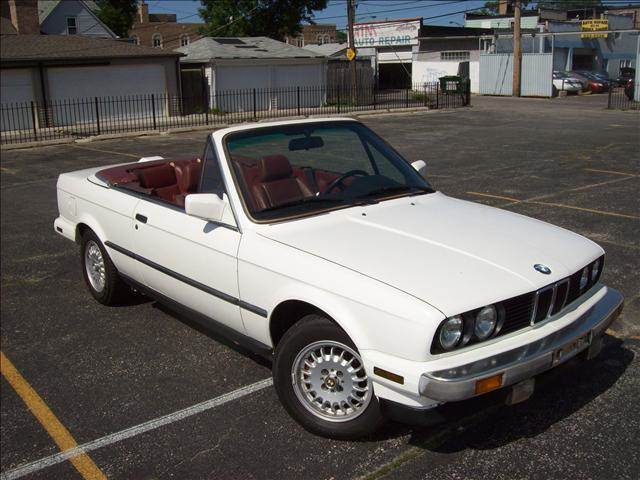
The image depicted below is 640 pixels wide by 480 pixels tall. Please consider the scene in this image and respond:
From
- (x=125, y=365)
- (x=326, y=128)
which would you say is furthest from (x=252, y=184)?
(x=125, y=365)

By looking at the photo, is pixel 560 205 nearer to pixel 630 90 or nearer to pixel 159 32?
pixel 630 90

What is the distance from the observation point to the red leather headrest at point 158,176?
5.88 metres

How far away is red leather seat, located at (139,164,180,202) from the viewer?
5855mm

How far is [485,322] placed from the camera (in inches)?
Result: 134

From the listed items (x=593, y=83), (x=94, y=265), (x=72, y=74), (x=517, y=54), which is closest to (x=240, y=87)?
(x=72, y=74)

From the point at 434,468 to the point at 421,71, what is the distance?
49994 millimetres

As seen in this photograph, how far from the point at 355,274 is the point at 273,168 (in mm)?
1346

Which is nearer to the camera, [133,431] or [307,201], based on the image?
[133,431]

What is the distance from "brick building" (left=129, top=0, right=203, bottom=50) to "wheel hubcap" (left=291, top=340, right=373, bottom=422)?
219 feet

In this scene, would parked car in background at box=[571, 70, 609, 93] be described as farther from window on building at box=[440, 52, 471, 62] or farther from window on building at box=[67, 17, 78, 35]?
window on building at box=[67, 17, 78, 35]

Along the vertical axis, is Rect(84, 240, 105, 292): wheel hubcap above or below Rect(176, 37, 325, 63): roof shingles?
below

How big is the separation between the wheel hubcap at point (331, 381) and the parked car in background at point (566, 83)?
135 feet

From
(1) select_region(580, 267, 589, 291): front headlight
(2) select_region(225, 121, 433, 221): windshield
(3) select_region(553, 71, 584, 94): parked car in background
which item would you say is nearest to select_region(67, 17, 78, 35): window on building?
(3) select_region(553, 71, 584, 94): parked car in background

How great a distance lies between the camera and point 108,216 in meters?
5.69
